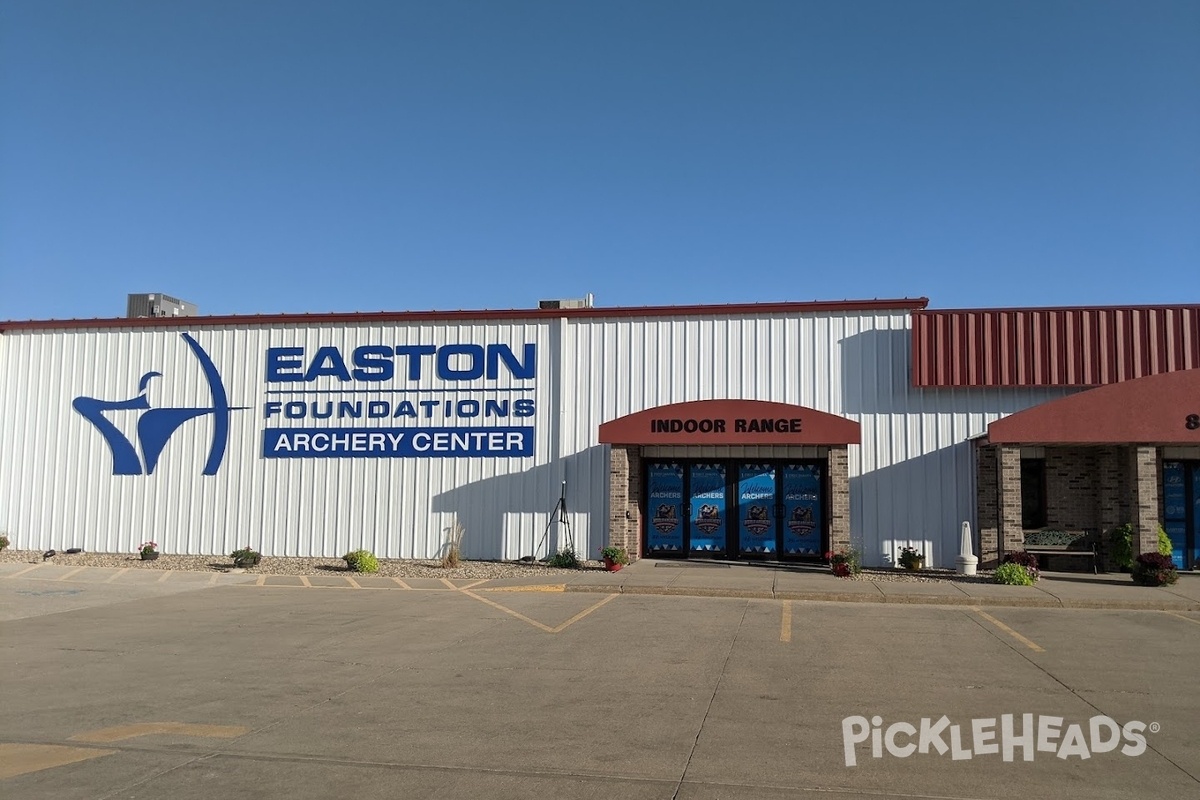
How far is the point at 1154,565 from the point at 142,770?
17.8m

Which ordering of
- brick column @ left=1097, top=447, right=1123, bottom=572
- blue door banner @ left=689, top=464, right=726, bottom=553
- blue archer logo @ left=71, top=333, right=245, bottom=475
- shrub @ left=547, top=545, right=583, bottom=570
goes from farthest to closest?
blue archer logo @ left=71, top=333, right=245, bottom=475 < blue door banner @ left=689, top=464, right=726, bottom=553 < shrub @ left=547, top=545, right=583, bottom=570 < brick column @ left=1097, top=447, right=1123, bottom=572

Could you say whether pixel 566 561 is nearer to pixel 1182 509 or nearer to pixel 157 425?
pixel 157 425

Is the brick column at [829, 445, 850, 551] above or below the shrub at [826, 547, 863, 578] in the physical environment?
above

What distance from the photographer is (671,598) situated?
17.1 metres

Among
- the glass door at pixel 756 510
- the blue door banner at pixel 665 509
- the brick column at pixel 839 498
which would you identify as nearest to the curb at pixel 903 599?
the brick column at pixel 839 498

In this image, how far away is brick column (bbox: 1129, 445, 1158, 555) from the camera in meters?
19.0

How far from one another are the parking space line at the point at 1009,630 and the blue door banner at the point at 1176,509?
8.02m

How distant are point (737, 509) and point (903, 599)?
6601 millimetres

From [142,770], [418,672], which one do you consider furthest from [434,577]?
[142,770]

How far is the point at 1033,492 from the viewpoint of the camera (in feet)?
70.5

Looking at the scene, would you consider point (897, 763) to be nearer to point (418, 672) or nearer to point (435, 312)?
point (418, 672)

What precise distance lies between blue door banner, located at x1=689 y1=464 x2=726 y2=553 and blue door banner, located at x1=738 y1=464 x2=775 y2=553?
445mm

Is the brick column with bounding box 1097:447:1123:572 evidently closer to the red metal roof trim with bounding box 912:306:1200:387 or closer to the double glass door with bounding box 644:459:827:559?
the red metal roof trim with bounding box 912:306:1200:387

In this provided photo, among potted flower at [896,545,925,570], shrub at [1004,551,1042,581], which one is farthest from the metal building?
shrub at [1004,551,1042,581]
